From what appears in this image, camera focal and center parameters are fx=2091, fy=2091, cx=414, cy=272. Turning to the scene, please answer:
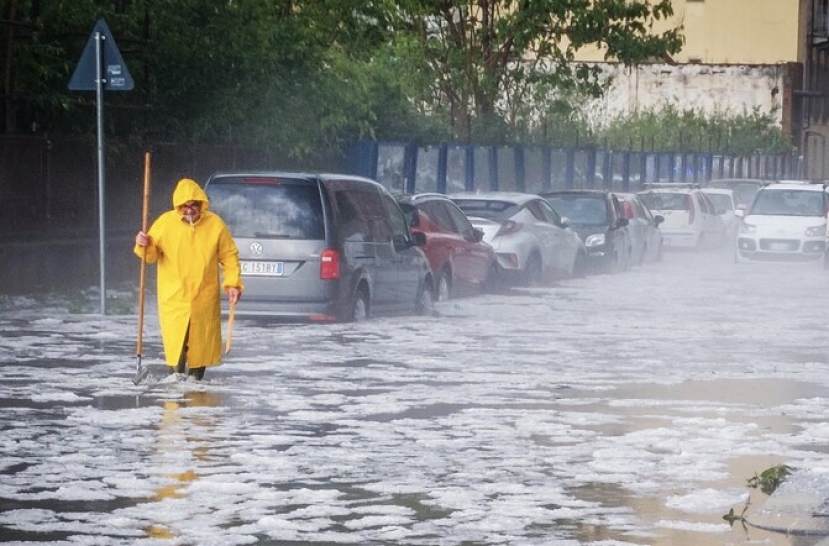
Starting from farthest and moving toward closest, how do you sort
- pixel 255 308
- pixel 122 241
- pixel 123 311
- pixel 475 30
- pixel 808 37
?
pixel 808 37 → pixel 475 30 → pixel 122 241 → pixel 123 311 → pixel 255 308

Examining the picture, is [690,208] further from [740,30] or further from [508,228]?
[740,30]

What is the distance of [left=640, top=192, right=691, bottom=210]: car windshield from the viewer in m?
44.6

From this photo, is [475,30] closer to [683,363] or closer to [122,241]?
[122,241]

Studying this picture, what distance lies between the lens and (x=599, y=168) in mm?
55094

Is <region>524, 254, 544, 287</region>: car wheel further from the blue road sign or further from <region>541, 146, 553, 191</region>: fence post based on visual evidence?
<region>541, 146, 553, 191</region>: fence post

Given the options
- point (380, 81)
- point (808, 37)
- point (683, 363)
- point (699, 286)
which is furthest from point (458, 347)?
point (808, 37)

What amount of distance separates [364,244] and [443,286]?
15.6 ft

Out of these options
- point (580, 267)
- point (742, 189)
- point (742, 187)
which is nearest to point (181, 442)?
point (580, 267)

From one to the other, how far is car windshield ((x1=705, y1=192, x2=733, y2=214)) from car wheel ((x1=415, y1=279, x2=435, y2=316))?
2761cm

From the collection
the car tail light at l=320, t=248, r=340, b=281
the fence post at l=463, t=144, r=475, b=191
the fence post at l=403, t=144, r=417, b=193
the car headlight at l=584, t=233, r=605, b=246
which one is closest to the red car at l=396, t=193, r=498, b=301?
the car tail light at l=320, t=248, r=340, b=281

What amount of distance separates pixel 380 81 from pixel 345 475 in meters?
31.1

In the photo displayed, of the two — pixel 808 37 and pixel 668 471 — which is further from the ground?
pixel 808 37

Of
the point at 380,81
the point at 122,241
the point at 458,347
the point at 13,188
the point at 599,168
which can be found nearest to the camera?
the point at 458,347

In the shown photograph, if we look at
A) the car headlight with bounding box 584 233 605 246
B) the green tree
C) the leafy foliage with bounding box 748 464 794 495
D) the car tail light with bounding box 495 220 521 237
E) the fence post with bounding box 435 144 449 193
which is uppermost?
the green tree
